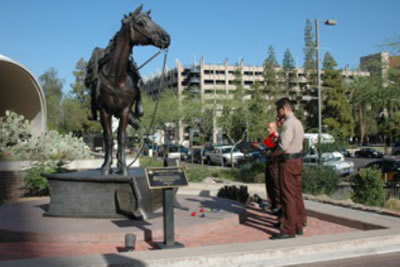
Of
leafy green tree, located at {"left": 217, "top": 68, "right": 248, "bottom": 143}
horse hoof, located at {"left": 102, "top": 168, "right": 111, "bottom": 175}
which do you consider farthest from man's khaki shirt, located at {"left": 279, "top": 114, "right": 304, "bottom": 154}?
leafy green tree, located at {"left": 217, "top": 68, "right": 248, "bottom": 143}

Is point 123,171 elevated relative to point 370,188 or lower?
elevated

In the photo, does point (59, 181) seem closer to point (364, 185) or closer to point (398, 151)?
point (364, 185)

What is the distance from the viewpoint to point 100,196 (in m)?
8.82

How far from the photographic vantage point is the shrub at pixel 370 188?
12.9m

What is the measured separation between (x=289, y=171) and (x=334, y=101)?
63984 millimetres

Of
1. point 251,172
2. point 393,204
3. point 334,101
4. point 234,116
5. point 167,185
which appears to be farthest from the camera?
point 334,101

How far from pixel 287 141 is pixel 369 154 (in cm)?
4679

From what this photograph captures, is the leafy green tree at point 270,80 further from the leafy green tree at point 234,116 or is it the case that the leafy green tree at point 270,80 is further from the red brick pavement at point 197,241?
the red brick pavement at point 197,241

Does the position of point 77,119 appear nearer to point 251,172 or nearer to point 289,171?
point 251,172

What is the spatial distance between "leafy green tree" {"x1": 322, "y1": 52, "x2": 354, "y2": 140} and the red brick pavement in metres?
61.1

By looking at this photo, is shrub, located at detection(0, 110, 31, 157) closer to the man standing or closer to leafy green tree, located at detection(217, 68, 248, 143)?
the man standing

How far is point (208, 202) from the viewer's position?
10.9 meters

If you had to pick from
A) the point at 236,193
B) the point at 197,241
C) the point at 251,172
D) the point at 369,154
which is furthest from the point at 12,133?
the point at 369,154

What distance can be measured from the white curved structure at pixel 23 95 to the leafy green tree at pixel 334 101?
51.2m
